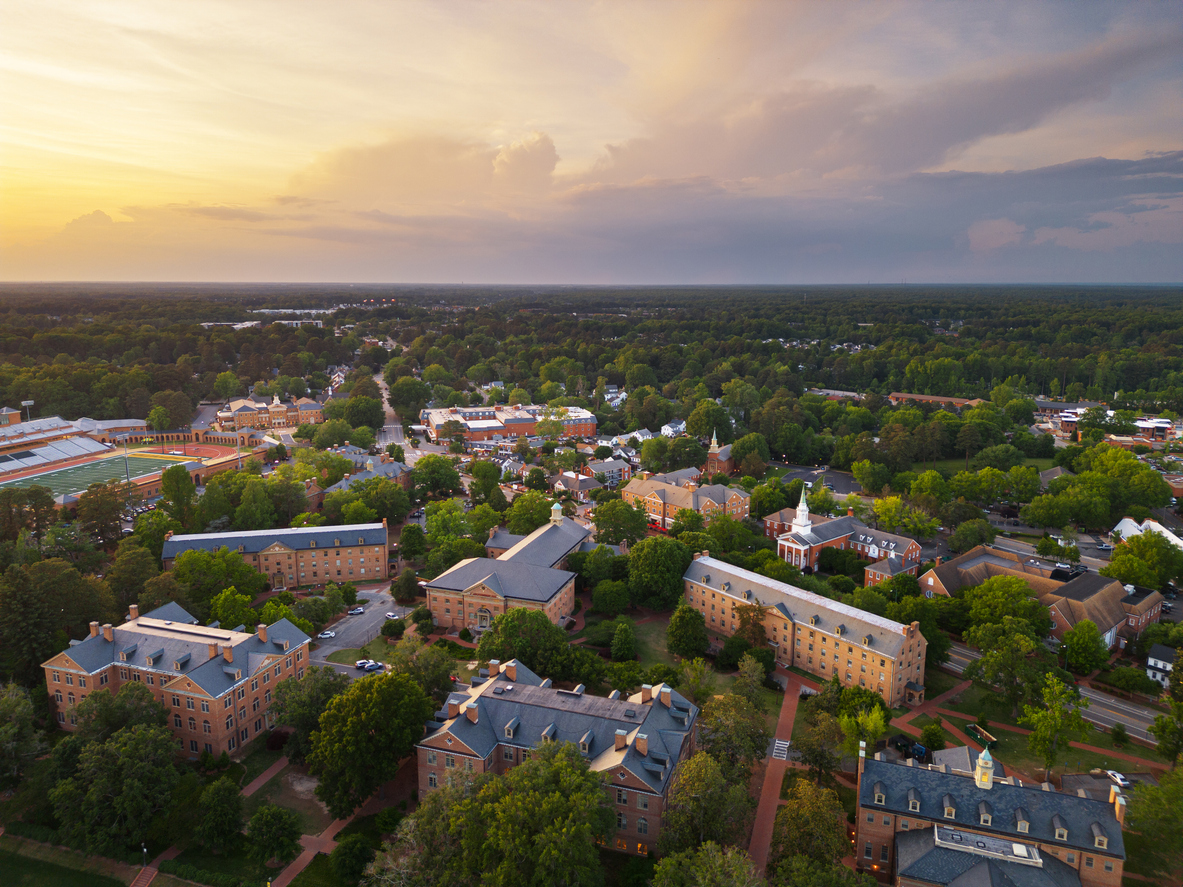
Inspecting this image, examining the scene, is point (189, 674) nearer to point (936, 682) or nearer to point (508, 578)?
point (508, 578)

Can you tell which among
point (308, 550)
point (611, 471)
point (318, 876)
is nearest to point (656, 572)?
point (308, 550)

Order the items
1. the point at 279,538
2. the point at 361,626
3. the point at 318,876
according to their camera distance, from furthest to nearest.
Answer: the point at 279,538, the point at 361,626, the point at 318,876

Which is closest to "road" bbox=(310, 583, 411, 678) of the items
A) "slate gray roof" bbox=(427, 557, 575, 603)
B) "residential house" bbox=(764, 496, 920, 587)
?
"slate gray roof" bbox=(427, 557, 575, 603)

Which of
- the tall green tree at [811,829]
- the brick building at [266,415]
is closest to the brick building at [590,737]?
the tall green tree at [811,829]

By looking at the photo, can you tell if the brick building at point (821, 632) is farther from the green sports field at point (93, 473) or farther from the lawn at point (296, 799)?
the green sports field at point (93, 473)

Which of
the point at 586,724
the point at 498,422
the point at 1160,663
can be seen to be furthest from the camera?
the point at 498,422

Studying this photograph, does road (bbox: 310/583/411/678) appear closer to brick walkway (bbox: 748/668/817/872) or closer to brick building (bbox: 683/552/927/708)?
brick building (bbox: 683/552/927/708)

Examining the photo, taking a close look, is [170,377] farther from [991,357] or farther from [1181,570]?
[991,357]

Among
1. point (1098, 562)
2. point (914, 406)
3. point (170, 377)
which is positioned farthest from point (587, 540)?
Result: point (170, 377)
